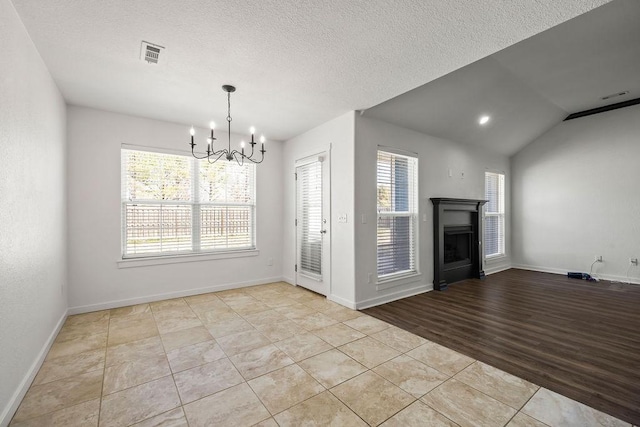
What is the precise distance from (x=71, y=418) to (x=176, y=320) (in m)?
1.61

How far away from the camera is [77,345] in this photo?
2.71 metres

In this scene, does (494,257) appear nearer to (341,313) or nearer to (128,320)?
(341,313)

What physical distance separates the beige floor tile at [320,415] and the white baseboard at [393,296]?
1.88 m

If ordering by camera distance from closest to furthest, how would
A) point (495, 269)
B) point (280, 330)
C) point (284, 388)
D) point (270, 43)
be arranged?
1. point (284, 388)
2. point (270, 43)
3. point (280, 330)
4. point (495, 269)

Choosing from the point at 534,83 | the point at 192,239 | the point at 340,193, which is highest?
the point at 534,83

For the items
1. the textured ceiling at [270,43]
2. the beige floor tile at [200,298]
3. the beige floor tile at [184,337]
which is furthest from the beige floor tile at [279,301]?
the textured ceiling at [270,43]

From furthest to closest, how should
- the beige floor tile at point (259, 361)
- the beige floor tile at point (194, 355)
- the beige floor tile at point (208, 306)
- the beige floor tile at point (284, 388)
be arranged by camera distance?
the beige floor tile at point (208, 306) < the beige floor tile at point (194, 355) < the beige floor tile at point (259, 361) < the beige floor tile at point (284, 388)

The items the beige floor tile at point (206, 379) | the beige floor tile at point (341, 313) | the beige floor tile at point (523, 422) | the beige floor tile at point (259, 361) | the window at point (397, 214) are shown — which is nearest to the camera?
the beige floor tile at point (523, 422)

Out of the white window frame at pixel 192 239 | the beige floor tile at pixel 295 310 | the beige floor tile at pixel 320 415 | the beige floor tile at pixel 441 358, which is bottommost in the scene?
the beige floor tile at pixel 320 415

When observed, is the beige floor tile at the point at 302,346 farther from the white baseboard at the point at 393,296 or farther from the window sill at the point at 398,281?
the window sill at the point at 398,281

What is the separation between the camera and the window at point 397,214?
13.5 ft

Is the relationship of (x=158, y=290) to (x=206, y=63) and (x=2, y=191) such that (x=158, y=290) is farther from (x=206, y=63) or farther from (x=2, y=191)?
(x=206, y=63)

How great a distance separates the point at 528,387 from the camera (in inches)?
79.5

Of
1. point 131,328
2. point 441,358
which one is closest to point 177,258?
point 131,328
